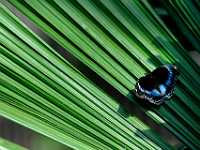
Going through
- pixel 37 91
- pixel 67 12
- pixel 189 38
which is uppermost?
pixel 189 38

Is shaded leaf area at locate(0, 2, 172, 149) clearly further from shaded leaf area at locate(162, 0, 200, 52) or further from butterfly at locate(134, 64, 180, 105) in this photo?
shaded leaf area at locate(162, 0, 200, 52)

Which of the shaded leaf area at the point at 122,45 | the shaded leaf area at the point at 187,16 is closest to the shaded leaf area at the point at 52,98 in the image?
the shaded leaf area at the point at 122,45

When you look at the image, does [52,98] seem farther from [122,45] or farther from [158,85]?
[158,85]

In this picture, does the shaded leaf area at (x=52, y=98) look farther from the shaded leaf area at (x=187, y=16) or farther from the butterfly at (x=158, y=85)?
the shaded leaf area at (x=187, y=16)

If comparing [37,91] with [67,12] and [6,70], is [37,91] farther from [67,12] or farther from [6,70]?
[67,12]

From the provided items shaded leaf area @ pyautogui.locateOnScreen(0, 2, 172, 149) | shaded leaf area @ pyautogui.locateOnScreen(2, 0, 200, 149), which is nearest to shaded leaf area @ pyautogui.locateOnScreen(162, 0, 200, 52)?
shaded leaf area @ pyautogui.locateOnScreen(2, 0, 200, 149)

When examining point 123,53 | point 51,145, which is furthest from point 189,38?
point 51,145

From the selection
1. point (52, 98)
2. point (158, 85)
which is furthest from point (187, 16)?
point (52, 98)
